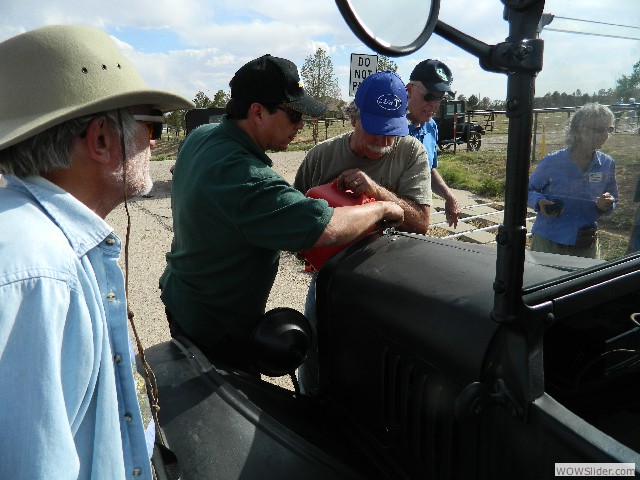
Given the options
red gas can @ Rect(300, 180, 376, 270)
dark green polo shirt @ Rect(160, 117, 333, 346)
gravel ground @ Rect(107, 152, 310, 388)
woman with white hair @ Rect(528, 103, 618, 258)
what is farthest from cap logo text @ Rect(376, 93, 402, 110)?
gravel ground @ Rect(107, 152, 310, 388)

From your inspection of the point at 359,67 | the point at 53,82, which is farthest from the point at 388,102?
the point at 359,67

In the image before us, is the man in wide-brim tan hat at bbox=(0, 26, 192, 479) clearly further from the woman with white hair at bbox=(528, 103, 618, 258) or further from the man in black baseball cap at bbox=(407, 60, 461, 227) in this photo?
the man in black baseball cap at bbox=(407, 60, 461, 227)

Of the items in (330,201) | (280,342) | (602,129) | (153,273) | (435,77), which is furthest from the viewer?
(153,273)

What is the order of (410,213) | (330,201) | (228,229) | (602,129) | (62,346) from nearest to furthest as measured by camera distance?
(62,346), (602,129), (228,229), (330,201), (410,213)

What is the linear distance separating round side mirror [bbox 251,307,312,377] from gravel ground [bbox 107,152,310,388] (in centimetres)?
198

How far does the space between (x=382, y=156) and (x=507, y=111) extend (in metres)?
1.82

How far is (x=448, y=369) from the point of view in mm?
1367

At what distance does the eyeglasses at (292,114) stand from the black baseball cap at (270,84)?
0.02m

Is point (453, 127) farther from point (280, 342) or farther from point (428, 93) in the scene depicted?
point (280, 342)

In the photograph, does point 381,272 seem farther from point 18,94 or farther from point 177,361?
point 18,94

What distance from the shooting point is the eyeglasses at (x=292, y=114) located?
225 cm

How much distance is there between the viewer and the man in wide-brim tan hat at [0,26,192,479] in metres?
0.94

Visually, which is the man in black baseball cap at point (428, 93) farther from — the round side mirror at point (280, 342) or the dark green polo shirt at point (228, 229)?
the round side mirror at point (280, 342)

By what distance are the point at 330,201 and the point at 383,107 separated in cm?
80
